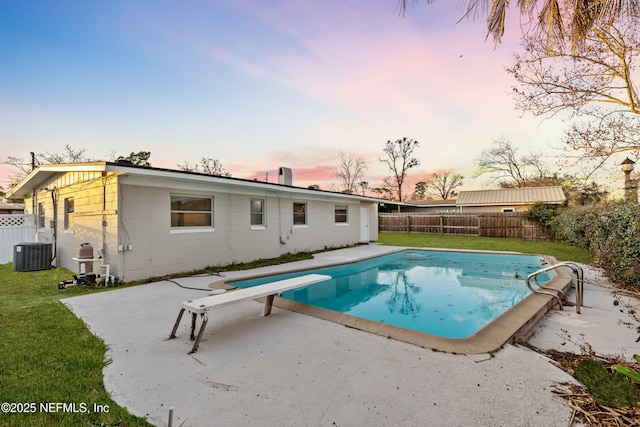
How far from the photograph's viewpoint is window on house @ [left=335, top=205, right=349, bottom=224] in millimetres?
15172

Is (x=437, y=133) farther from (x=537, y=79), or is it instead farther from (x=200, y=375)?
(x=200, y=375)

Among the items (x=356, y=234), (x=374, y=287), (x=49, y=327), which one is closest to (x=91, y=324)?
(x=49, y=327)

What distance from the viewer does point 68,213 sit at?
31.3 feet

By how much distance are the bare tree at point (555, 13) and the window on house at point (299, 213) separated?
1023 cm

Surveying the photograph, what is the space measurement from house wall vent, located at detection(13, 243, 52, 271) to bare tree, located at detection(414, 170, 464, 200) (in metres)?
39.9

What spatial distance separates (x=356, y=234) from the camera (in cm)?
1630

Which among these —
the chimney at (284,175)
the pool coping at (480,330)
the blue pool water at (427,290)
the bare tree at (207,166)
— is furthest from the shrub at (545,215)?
the bare tree at (207,166)

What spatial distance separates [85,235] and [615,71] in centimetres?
1422

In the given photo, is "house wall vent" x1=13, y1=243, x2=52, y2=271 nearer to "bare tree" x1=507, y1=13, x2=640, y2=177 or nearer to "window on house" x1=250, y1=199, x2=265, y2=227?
"window on house" x1=250, y1=199, x2=265, y2=227

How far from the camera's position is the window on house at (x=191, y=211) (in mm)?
8188

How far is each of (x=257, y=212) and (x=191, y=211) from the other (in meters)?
2.61

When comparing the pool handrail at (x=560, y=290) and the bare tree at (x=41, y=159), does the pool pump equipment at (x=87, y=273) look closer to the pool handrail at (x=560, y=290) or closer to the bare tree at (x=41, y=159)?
the pool handrail at (x=560, y=290)

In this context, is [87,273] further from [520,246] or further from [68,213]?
[520,246]

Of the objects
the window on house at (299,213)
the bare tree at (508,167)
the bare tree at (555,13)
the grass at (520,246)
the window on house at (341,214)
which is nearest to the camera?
the bare tree at (555,13)
